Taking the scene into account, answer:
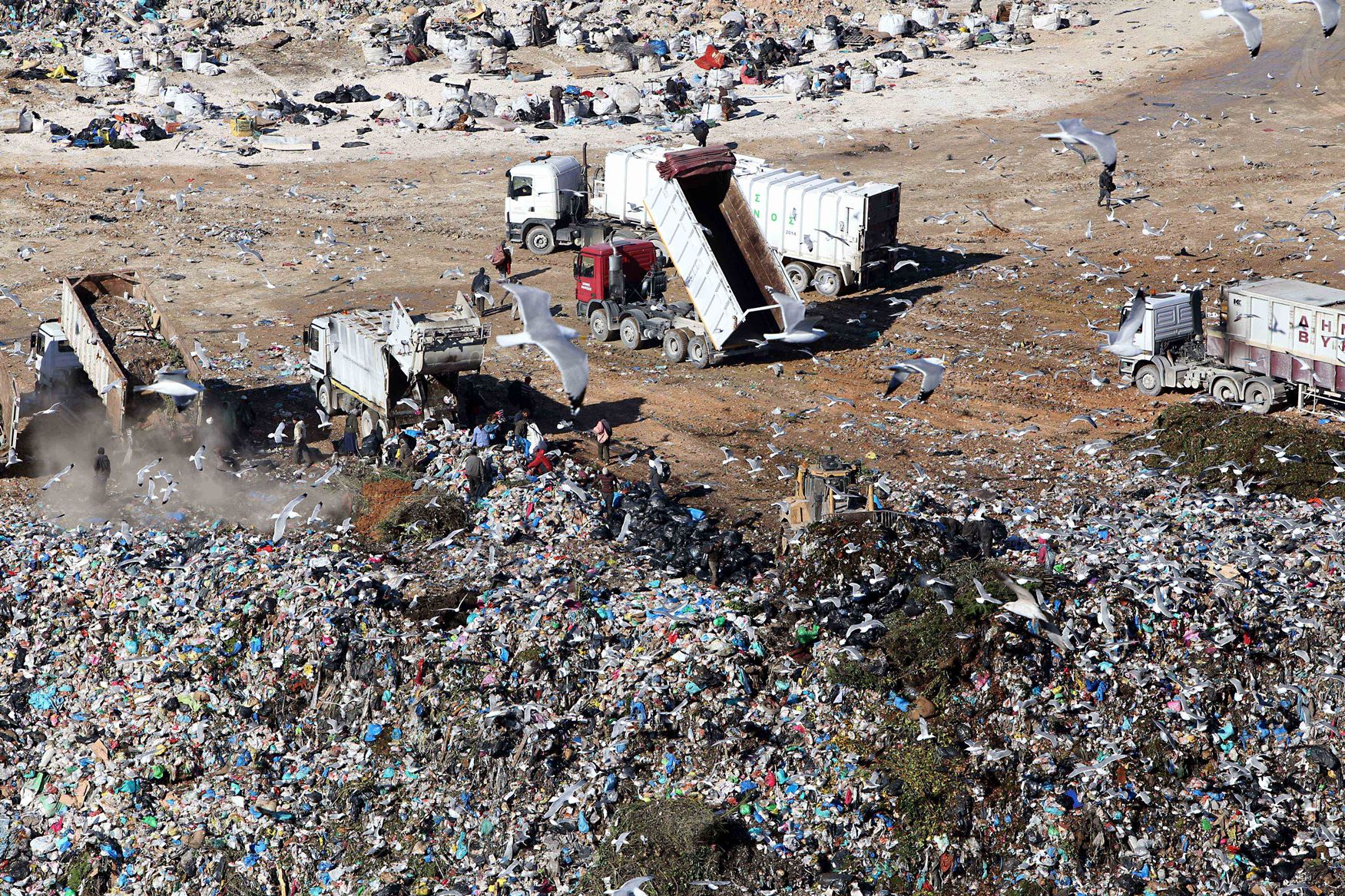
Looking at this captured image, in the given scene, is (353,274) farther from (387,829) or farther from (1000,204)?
(387,829)

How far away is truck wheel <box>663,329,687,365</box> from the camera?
945 inches

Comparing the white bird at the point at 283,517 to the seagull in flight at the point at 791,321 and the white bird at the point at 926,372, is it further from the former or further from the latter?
the seagull in flight at the point at 791,321

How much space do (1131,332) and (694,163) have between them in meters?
7.95

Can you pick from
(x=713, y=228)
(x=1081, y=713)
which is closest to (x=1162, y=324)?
(x=713, y=228)

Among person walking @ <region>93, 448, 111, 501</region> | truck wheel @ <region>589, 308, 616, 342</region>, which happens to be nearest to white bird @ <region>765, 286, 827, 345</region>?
truck wheel @ <region>589, 308, 616, 342</region>

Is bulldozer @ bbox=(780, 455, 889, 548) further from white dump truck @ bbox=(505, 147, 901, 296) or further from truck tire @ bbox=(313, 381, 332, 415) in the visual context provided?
white dump truck @ bbox=(505, 147, 901, 296)

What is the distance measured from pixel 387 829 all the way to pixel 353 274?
18120mm

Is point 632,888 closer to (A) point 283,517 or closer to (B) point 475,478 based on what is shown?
(A) point 283,517

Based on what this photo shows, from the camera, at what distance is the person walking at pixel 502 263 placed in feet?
93.4

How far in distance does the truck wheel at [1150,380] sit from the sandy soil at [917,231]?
0.18m

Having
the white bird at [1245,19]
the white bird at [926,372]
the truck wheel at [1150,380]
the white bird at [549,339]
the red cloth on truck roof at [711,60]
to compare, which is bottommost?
the truck wheel at [1150,380]

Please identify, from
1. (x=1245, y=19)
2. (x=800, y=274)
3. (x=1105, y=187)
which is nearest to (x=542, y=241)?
(x=800, y=274)

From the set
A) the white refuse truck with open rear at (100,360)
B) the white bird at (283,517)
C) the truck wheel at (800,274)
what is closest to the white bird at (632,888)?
the white bird at (283,517)

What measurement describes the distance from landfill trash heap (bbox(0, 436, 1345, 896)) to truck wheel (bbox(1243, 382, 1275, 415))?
179 inches
